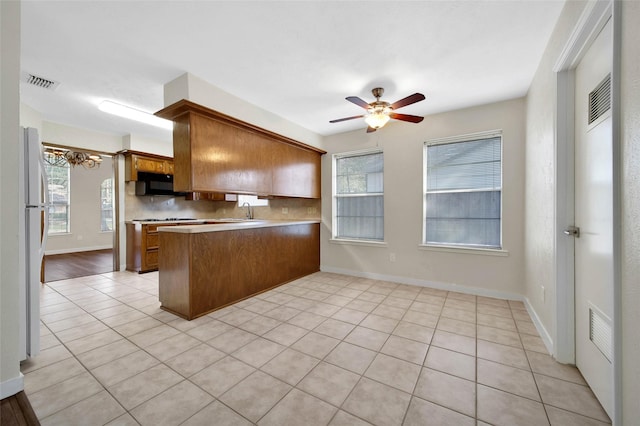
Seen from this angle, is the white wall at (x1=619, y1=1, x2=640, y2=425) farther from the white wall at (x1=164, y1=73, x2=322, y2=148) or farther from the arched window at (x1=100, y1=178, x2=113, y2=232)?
the arched window at (x1=100, y1=178, x2=113, y2=232)

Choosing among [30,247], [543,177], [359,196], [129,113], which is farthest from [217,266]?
[543,177]

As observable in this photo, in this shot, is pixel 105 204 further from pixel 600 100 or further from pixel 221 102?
pixel 600 100

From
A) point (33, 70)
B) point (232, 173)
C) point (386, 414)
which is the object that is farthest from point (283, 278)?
point (33, 70)

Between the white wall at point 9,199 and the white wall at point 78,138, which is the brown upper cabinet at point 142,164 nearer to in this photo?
the white wall at point 78,138

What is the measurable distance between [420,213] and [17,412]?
13.6ft

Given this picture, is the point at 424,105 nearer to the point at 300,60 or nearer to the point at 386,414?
the point at 300,60

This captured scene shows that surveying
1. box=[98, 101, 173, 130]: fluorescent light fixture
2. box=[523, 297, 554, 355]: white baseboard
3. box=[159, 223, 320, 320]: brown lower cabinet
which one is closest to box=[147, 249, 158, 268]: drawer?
box=[159, 223, 320, 320]: brown lower cabinet

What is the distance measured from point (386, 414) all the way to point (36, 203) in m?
2.87

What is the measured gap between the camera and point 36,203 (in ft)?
6.38

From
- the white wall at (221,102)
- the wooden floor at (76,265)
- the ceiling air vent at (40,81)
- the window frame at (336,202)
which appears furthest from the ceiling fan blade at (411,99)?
the wooden floor at (76,265)

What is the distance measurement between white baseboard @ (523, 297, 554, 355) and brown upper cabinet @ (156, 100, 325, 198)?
3385 mm

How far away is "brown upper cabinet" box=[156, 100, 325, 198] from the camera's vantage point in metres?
2.84

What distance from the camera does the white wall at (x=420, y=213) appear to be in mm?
3195

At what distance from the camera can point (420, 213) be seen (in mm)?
3807
